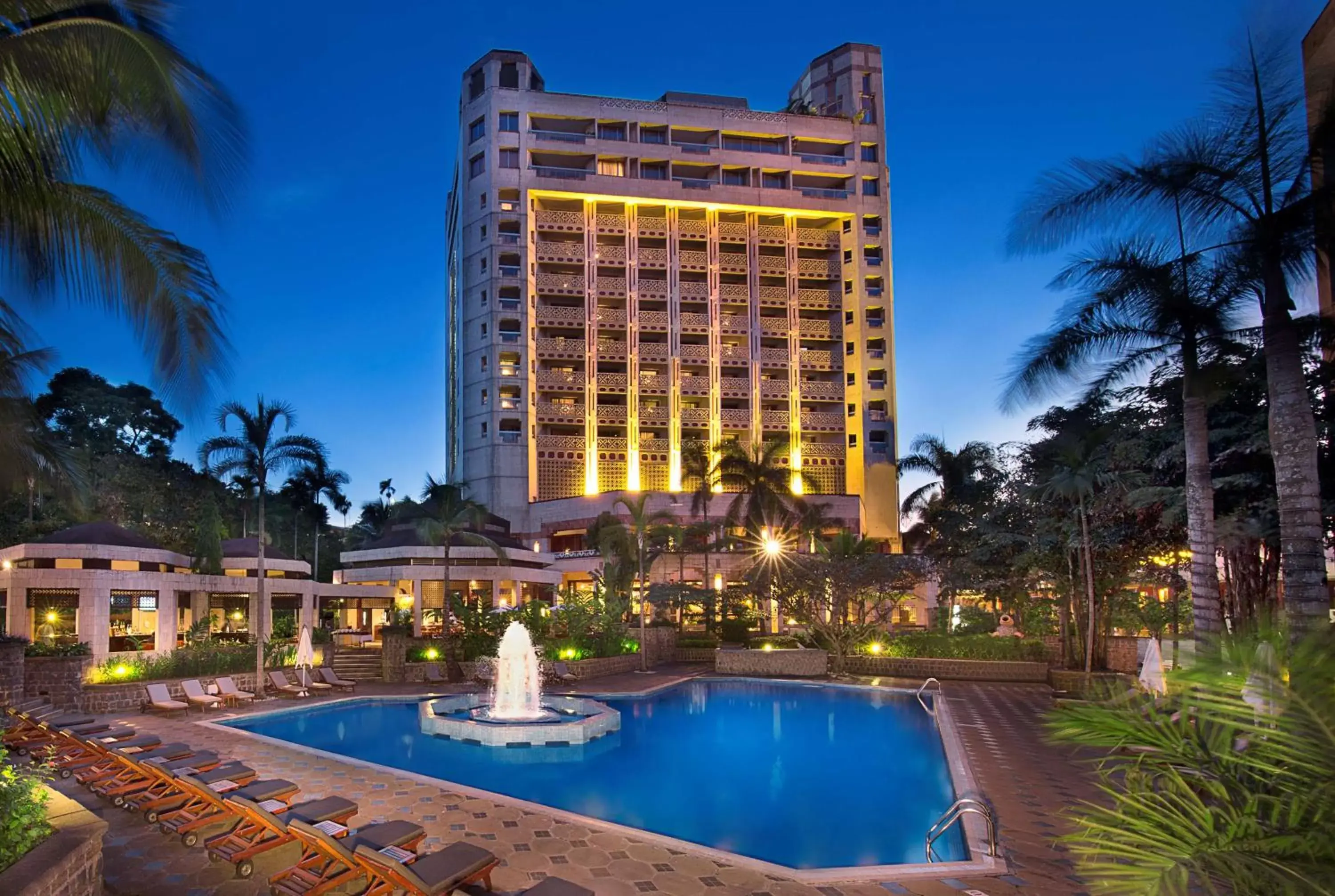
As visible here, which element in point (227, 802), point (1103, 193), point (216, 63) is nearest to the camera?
point (216, 63)

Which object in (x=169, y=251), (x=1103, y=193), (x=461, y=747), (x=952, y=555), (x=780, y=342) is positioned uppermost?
(x=780, y=342)

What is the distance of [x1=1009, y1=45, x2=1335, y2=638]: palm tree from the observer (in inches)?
339

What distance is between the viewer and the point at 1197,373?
11.4 metres

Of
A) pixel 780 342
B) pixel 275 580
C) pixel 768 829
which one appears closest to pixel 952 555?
pixel 768 829

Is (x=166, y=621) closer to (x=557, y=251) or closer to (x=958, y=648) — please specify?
(x=958, y=648)

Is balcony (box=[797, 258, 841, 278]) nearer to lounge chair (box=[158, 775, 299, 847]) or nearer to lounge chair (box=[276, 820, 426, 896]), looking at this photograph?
lounge chair (box=[158, 775, 299, 847])

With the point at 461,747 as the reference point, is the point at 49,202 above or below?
above

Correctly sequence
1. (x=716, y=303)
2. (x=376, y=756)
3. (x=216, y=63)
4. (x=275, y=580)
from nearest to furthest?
(x=216, y=63) → (x=376, y=756) → (x=275, y=580) → (x=716, y=303)

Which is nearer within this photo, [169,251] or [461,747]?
[169,251]

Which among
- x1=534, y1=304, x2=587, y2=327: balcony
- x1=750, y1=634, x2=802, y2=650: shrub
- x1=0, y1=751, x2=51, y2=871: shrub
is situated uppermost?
x1=534, y1=304, x2=587, y2=327: balcony

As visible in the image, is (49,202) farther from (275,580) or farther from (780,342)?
(780,342)

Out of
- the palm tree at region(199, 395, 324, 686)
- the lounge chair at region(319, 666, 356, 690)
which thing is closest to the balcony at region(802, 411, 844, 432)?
the lounge chair at region(319, 666, 356, 690)

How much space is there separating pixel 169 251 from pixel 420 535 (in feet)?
95.6

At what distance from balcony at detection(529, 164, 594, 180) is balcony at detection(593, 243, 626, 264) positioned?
182 inches
